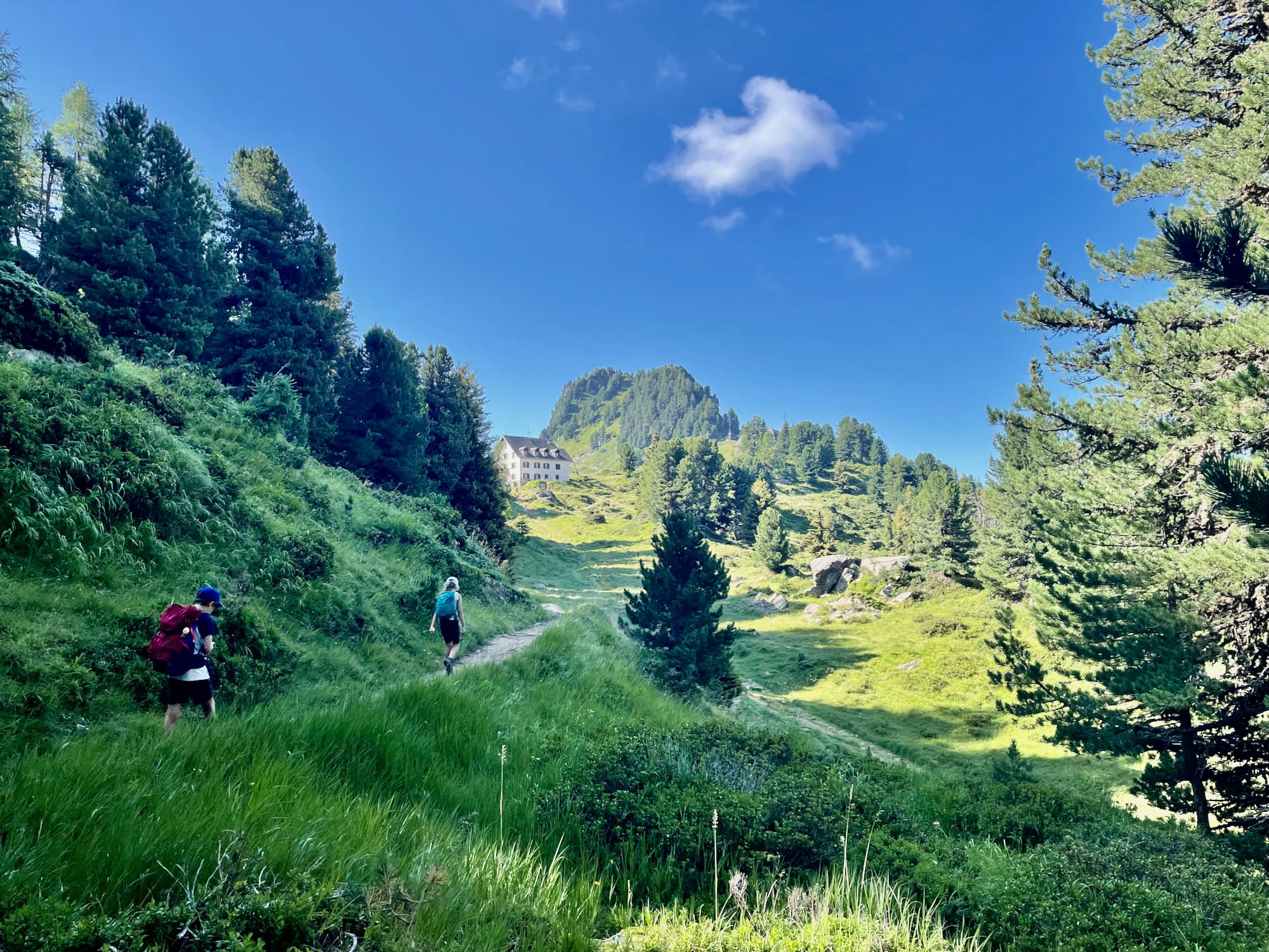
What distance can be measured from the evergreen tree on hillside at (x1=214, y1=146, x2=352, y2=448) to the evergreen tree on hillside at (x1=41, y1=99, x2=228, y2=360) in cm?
353

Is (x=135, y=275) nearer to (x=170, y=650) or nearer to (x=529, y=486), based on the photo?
(x=170, y=650)

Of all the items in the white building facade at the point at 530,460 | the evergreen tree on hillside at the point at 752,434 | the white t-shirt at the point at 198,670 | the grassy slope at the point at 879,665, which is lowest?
the grassy slope at the point at 879,665

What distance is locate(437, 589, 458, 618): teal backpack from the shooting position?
1173 cm

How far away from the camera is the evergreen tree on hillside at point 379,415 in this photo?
2962cm

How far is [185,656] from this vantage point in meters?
5.95

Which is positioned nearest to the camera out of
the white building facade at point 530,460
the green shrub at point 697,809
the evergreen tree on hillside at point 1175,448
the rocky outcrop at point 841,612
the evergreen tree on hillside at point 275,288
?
the green shrub at point 697,809

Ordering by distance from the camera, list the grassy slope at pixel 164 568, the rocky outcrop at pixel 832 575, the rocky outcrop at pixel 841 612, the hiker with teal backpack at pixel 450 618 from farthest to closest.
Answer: the rocky outcrop at pixel 832 575 → the rocky outcrop at pixel 841 612 → the hiker with teal backpack at pixel 450 618 → the grassy slope at pixel 164 568

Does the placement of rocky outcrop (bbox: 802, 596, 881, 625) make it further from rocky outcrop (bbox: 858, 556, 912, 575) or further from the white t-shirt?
the white t-shirt

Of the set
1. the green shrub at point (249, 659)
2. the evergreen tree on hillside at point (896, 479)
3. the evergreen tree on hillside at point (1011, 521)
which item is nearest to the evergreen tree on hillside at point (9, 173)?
the green shrub at point (249, 659)

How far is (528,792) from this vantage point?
593cm

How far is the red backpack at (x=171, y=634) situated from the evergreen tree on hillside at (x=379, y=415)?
81.1 feet

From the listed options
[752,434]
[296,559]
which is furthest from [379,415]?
[752,434]

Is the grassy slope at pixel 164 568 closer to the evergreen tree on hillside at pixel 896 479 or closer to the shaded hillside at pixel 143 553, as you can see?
the shaded hillside at pixel 143 553

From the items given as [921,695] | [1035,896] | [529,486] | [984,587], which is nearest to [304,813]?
[1035,896]
